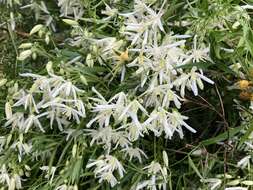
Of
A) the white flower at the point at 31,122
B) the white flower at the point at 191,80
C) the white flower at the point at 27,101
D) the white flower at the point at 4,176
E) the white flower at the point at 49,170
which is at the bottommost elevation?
the white flower at the point at 4,176

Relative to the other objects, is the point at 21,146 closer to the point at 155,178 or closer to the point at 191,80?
the point at 155,178

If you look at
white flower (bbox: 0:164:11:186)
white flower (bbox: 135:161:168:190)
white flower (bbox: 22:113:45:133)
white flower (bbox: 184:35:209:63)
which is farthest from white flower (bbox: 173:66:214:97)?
white flower (bbox: 0:164:11:186)

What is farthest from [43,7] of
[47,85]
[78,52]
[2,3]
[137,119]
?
[137,119]

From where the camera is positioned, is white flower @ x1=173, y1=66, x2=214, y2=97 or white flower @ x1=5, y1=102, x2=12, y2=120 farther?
white flower @ x1=5, y1=102, x2=12, y2=120

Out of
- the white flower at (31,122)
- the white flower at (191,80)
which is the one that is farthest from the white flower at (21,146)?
the white flower at (191,80)

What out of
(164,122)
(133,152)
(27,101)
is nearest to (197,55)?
(164,122)

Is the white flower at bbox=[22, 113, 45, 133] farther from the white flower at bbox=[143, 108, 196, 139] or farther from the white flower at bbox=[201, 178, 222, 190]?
the white flower at bbox=[201, 178, 222, 190]

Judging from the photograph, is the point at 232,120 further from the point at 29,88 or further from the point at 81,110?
the point at 29,88

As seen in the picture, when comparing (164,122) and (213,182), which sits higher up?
(164,122)

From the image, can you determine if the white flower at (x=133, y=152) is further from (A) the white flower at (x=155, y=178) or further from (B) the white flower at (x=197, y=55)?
(B) the white flower at (x=197, y=55)
